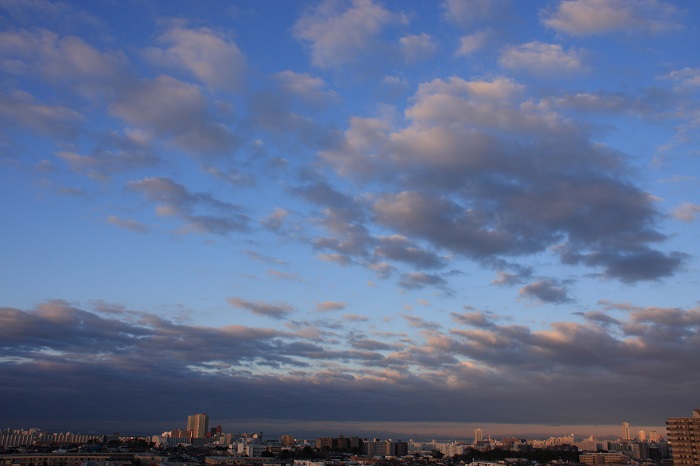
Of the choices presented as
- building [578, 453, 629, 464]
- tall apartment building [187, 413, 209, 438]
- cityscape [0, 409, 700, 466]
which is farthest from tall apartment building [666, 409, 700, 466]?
tall apartment building [187, 413, 209, 438]

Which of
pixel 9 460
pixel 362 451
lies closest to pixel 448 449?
pixel 362 451

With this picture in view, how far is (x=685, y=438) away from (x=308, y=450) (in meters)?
65.5

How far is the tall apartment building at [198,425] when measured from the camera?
501 feet

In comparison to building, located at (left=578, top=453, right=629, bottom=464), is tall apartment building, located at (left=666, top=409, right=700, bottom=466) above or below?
above

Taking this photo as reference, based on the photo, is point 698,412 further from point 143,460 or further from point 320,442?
point 320,442

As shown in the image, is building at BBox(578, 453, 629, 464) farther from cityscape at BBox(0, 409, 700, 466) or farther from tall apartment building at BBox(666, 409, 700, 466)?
tall apartment building at BBox(666, 409, 700, 466)

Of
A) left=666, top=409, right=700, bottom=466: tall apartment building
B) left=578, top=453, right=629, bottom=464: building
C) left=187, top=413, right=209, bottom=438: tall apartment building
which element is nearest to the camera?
left=666, top=409, right=700, bottom=466: tall apartment building

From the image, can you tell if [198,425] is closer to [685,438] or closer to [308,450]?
[308,450]

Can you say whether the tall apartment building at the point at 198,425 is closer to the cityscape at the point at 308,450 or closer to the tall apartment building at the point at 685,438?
the cityscape at the point at 308,450

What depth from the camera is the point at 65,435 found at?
148m

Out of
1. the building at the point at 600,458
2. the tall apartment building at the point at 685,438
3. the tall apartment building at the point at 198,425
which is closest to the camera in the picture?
the tall apartment building at the point at 685,438

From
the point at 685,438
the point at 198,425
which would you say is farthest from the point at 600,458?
the point at 198,425

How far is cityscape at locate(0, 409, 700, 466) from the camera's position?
197 feet

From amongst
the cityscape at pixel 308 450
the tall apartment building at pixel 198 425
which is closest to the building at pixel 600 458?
the cityscape at pixel 308 450
